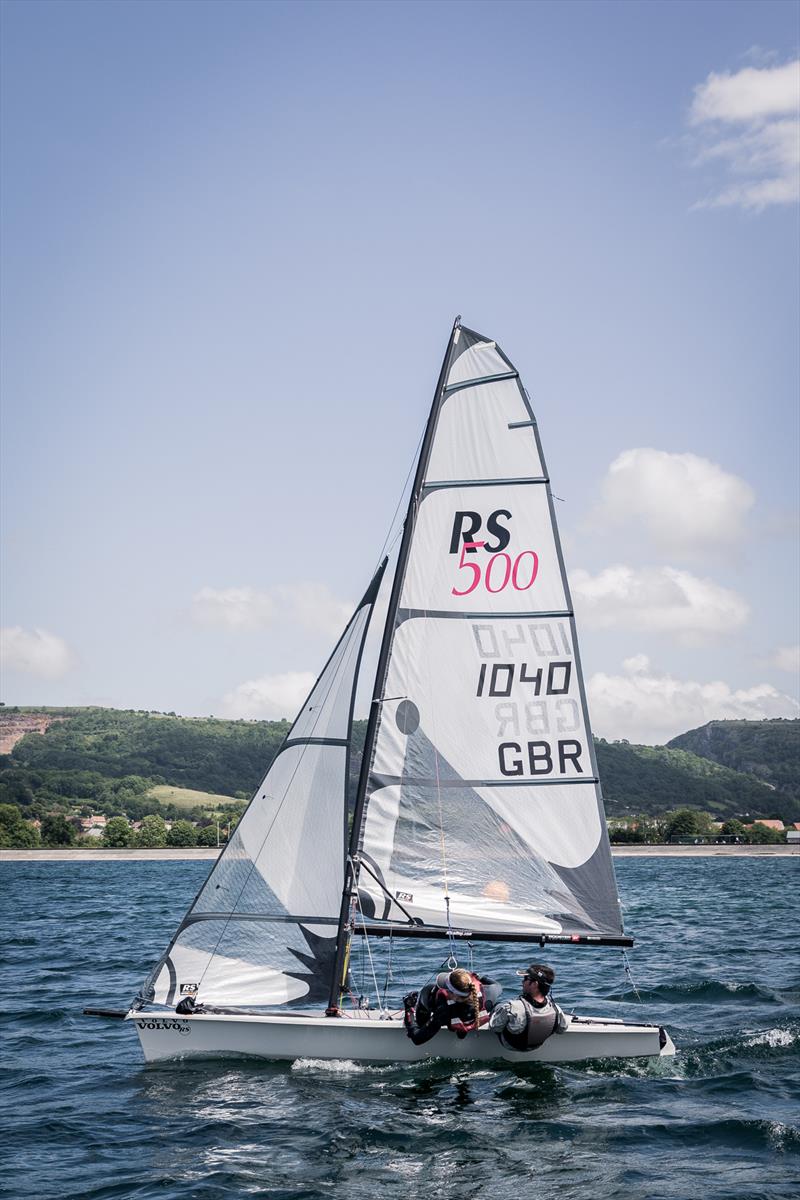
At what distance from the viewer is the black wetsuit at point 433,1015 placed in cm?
1440

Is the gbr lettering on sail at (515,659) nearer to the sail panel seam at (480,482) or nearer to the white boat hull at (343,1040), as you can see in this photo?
the sail panel seam at (480,482)

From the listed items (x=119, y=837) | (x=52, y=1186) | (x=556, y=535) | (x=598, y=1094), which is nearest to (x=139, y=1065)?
(x=52, y=1186)

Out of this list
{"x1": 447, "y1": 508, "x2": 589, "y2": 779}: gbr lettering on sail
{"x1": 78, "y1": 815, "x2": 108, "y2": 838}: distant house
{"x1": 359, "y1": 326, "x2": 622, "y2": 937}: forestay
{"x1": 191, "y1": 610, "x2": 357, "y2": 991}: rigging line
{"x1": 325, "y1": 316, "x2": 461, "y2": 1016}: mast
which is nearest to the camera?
{"x1": 325, "y1": 316, "x2": 461, "y2": 1016}: mast

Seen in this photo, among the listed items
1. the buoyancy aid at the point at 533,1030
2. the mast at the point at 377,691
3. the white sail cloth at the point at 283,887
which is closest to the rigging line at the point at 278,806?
the white sail cloth at the point at 283,887

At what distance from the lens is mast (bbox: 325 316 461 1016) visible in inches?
612

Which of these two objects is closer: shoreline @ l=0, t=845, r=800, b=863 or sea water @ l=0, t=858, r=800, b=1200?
sea water @ l=0, t=858, r=800, b=1200

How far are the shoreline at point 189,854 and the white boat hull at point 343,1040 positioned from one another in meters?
102

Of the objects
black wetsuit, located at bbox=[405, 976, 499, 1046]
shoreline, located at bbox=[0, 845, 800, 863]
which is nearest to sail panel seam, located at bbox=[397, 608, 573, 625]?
black wetsuit, located at bbox=[405, 976, 499, 1046]

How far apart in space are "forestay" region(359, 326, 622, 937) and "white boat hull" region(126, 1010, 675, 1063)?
1.52m

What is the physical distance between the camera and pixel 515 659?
16312 millimetres

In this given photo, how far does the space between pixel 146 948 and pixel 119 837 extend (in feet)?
338

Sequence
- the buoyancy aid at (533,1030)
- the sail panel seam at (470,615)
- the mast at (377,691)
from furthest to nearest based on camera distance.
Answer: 1. the sail panel seam at (470,615)
2. the mast at (377,691)
3. the buoyancy aid at (533,1030)

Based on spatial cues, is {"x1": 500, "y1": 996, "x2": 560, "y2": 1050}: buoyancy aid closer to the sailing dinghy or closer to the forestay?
the sailing dinghy

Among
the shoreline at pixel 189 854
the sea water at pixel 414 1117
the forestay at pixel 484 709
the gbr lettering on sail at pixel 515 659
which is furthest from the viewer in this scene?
the shoreline at pixel 189 854
